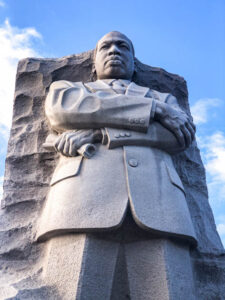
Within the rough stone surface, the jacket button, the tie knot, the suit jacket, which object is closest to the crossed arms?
the suit jacket

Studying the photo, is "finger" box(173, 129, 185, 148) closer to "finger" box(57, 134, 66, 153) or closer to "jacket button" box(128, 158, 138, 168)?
"jacket button" box(128, 158, 138, 168)

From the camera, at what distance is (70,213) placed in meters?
2.58

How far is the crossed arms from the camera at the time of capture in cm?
300

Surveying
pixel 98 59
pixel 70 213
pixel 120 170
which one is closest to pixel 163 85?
pixel 98 59

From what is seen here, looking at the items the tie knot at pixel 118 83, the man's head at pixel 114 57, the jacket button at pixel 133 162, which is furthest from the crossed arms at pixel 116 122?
the man's head at pixel 114 57

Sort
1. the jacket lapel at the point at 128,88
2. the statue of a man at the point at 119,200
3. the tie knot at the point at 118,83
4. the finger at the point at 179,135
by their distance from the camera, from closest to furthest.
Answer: the statue of a man at the point at 119,200 → the finger at the point at 179,135 → the jacket lapel at the point at 128,88 → the tie knot at the point at 118,83

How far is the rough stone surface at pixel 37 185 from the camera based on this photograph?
2975 mm

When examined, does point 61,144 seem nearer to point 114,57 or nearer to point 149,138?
point 149,138

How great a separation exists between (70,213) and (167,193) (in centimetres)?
74

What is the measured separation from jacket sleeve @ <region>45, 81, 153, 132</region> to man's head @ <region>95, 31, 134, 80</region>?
0.71m

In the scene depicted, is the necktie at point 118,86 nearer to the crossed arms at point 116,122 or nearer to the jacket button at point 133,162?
the crossed arms at point 116,122

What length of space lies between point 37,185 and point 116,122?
3.39 ft

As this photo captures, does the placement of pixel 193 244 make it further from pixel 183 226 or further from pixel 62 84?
pixel 62 84

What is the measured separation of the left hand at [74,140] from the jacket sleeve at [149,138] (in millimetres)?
129
